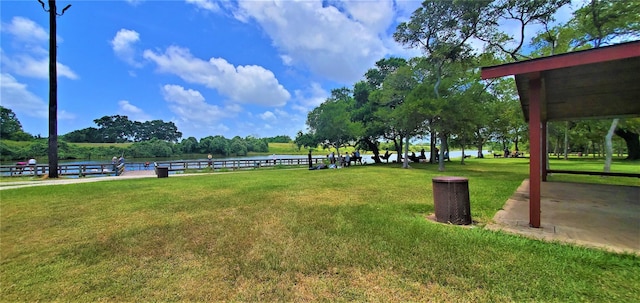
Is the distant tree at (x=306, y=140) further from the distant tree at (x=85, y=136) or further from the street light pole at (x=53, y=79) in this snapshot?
the distant tree at (x=85, y=136)

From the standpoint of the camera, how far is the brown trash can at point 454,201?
443 centimetres

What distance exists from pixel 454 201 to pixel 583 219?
2.28 metres

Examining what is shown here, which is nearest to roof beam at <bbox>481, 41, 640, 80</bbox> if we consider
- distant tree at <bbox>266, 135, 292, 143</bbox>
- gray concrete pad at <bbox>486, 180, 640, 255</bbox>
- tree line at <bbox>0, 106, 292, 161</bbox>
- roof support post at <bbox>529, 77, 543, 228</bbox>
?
roof support post at <bbox>529, 77, 543, 228</bbox>

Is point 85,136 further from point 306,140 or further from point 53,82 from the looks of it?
point 53,82

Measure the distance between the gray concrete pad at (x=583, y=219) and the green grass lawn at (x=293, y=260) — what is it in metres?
0.36

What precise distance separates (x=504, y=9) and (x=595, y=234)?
1364 centimetres

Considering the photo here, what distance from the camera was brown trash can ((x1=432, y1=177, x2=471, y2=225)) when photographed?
4.43 metres

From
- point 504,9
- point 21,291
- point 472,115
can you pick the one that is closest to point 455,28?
point 504,9

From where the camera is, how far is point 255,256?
10.8 feet

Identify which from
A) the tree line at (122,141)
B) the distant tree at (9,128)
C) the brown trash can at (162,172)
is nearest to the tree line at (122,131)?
the tree line at (122,141)

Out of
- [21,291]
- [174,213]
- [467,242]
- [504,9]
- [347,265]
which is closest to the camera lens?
[21,291]

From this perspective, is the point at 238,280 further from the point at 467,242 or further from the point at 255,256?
the point at 467,242

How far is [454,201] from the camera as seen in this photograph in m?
4.47

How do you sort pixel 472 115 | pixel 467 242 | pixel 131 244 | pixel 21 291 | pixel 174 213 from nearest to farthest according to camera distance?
pixel 21 291
pixel 467 242
pixel 131 244
pixel 174 213
pixel 472 115
